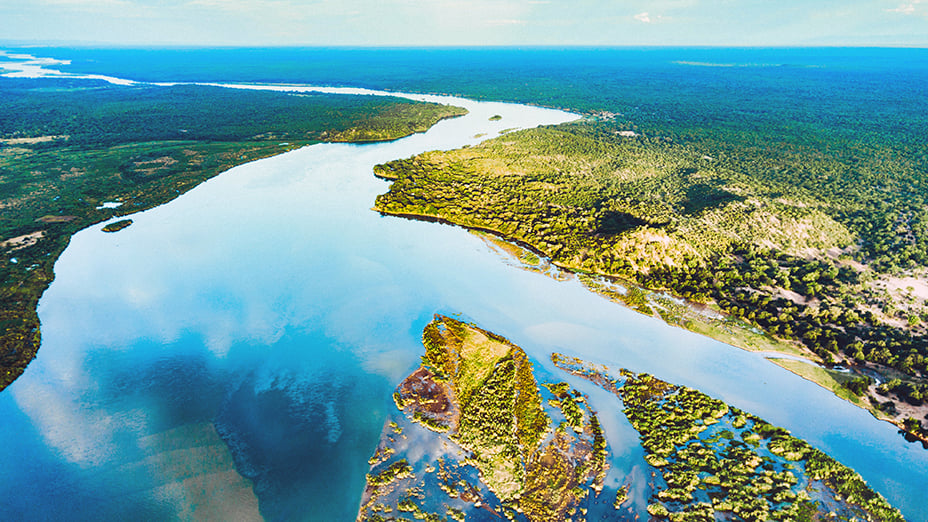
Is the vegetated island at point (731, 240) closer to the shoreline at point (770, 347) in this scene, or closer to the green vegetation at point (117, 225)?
the shoreline at point (770, 347)

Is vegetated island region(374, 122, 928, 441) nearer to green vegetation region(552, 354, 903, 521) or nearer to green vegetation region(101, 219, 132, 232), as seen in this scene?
green vegetation region(552, 354, 903, 521)

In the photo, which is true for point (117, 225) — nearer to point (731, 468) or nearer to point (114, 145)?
point (114, 145)

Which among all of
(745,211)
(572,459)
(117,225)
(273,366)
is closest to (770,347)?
(572,459)

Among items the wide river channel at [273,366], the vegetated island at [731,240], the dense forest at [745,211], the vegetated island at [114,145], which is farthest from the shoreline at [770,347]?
the vegetated island at [114,145]

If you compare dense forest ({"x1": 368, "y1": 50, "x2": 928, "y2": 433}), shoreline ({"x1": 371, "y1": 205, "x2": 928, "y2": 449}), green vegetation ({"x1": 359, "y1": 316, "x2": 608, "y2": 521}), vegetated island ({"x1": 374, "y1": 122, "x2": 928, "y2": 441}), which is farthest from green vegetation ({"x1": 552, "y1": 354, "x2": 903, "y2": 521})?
dense forest ({"x1": 368, "y1": 50, "x2": 928, "y2": 433})

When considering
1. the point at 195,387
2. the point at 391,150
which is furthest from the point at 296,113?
the point at 195,387
